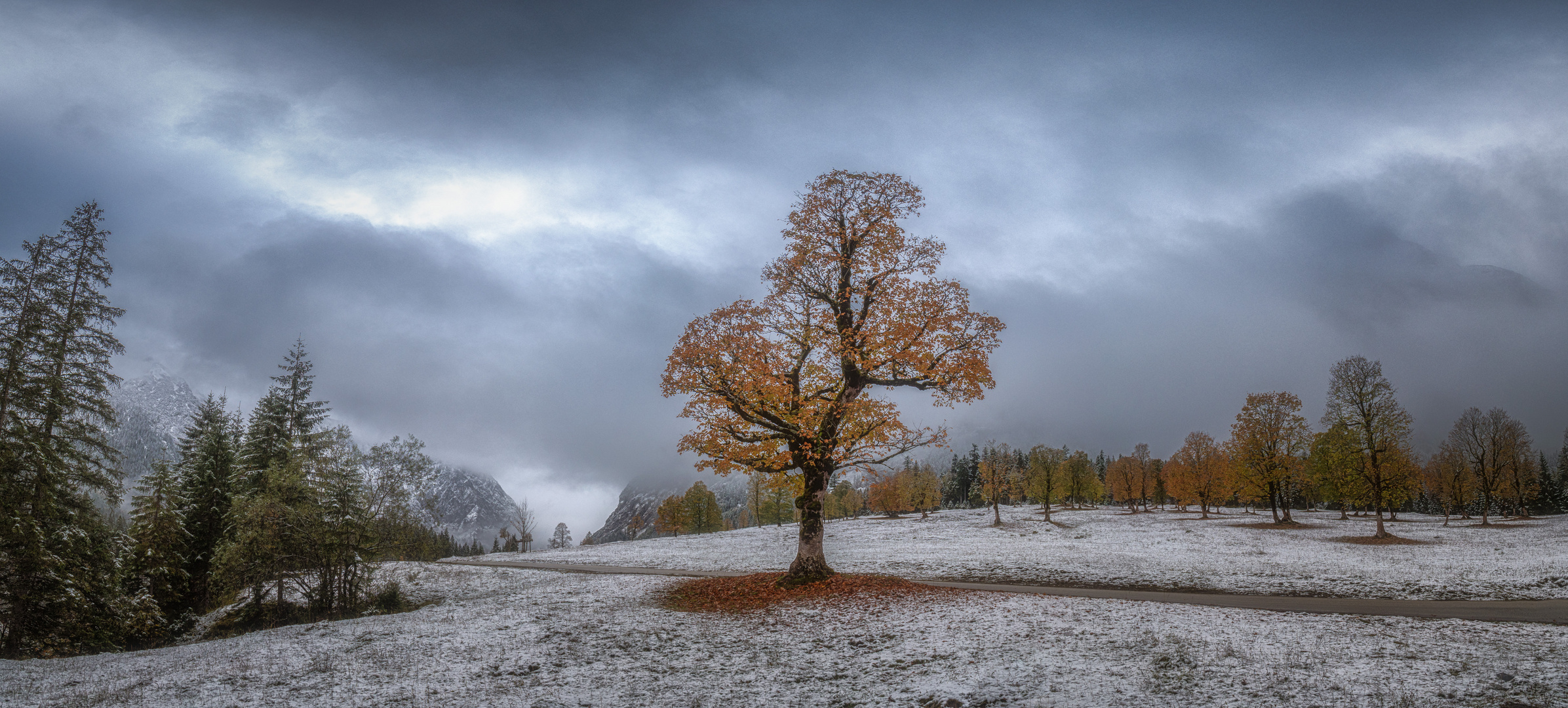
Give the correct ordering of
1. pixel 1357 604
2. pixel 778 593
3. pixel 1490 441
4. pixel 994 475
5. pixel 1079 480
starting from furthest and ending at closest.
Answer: pixel 1079 480 < pixel 994 475 < pixel 1490 441 < pixel 778 593 < pixel 1357 604

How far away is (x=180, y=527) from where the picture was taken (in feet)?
95.1

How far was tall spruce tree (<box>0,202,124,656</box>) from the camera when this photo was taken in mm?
19594

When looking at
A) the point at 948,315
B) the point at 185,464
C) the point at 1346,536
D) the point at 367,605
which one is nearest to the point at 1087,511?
the point at 1346,536

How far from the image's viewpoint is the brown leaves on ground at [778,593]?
18.0m

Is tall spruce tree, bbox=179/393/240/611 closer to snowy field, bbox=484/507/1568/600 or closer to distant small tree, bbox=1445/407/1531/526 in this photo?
snowy field, bbox=484/507/1568/600

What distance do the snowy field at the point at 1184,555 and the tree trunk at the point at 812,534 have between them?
912 cm

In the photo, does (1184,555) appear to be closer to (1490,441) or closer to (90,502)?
(90,502)

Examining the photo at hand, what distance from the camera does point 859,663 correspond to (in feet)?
37.6

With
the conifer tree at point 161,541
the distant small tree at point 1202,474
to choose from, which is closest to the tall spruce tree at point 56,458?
the conifer tree at point 161,541

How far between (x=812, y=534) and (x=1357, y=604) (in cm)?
1506

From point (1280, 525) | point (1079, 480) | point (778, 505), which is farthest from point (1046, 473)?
point (778, 505)

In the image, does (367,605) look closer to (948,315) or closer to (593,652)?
(593,652)

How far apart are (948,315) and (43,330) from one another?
3003 centimetres

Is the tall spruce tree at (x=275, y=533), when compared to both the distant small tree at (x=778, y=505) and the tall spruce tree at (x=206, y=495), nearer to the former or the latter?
the tall spruce tree at (x=206, y=495)
